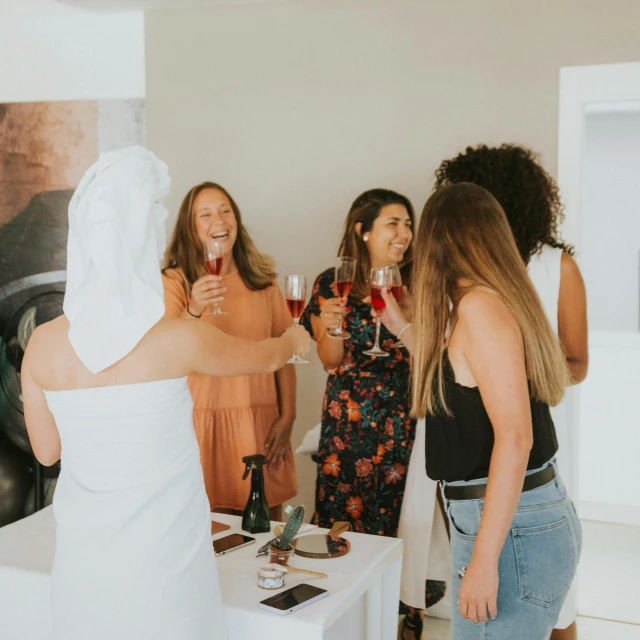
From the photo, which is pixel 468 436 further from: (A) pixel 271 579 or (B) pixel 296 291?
(B) pixel 296 291

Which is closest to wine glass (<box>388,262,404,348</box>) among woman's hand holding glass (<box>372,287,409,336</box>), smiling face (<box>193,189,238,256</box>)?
woman's hand holding glass (<box>372,287,409,336</box>)

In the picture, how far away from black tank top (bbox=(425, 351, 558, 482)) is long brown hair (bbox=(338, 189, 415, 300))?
1.24 metres

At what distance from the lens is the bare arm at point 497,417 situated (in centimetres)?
157

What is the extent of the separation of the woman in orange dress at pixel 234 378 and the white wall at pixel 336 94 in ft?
2.52

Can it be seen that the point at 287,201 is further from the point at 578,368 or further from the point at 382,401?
the point at 578,368

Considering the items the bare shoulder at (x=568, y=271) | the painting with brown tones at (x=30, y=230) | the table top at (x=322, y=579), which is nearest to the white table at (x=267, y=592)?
the table top at (x=322, y=579)

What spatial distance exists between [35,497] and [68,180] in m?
1.69

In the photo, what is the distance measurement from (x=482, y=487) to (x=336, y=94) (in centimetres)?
230

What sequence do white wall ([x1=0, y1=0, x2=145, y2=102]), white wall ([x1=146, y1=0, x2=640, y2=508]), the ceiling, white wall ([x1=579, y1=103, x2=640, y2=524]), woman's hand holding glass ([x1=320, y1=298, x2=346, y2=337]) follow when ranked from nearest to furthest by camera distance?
woman's hand holding glass ([x1=320, y1=298, x2=346, y2=337]) < white wall ([x1=146, y1=0, x2=640, y2=508]) < the ceiling < white wall ([x1=0, y1=0, x2=145, y2=102]) < white wall ([x1=579, y1=103, x2=640, y2=524])

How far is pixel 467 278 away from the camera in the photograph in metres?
1.69

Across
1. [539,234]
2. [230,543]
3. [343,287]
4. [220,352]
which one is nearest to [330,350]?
[343,287]

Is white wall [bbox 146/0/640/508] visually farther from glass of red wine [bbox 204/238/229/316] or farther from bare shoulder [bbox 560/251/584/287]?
glass of red wine [bbox 204/238/229/316]

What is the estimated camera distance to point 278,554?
6.17 ft

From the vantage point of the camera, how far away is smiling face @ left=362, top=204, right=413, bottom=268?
293 cm
